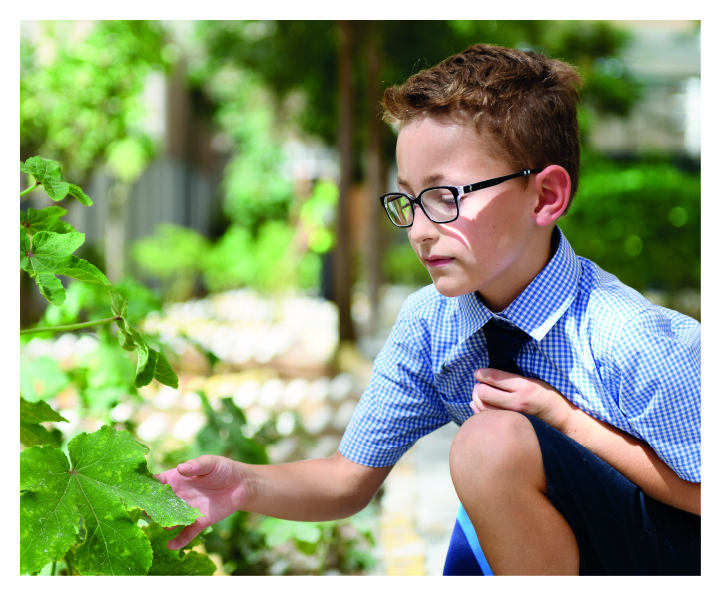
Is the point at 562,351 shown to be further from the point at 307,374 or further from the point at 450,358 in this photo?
the point at 307,374

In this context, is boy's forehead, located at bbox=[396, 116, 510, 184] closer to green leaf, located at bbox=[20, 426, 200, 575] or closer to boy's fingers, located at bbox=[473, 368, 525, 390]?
boy's fingers, located at bbox=[473, 368, 525, 390]

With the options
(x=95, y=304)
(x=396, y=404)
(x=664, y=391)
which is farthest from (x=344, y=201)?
(x=664, y=391)

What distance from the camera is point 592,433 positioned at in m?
1.18

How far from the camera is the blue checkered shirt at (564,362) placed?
1.09 meters

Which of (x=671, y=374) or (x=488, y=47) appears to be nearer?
(x=671, y=374)

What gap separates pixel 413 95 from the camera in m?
1.21

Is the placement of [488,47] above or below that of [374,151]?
below

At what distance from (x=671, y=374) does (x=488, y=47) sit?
0.67 metres

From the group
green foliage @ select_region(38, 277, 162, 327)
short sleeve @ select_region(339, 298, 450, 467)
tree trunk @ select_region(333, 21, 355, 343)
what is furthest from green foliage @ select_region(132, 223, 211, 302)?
short sleeve @ select_region(339, 298, 450, 467)

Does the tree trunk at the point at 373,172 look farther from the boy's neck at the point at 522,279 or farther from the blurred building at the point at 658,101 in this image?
the blurred building at the point at 658,101

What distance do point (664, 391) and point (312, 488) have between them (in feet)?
2.16

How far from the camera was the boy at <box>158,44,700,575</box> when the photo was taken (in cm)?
110

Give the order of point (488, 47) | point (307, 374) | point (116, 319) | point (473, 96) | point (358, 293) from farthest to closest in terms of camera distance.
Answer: point (358, 293) < point (307, 374) < point (488, 47) < point (473, 96) < point (116, 319)
